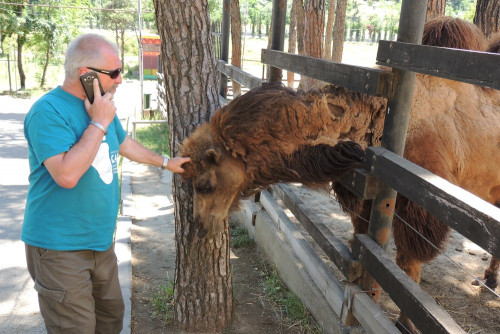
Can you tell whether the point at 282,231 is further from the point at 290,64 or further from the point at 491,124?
the point at 491,124

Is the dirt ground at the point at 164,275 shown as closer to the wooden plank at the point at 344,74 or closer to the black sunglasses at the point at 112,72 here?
the wooden plank at the point at 344,74

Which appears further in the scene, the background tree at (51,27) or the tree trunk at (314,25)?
the background tree at (51,27)

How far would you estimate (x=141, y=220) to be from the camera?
6566 millimetres

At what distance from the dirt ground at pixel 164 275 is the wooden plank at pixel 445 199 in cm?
182

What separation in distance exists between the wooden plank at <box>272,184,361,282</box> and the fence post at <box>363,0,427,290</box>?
0.29 metres

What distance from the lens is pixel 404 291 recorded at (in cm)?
237

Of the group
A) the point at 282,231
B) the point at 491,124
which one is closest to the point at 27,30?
the point at 282,231

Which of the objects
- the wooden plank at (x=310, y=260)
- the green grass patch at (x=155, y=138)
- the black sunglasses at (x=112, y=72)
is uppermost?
the black sunglasses at (x=112, y=72)

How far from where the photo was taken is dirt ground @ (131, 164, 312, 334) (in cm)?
394

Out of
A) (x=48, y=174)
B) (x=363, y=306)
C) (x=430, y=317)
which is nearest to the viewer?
(x=430, y=317)

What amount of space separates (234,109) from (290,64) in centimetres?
104

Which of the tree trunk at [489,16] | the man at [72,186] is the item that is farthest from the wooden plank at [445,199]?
the tree trunk at [489,16]

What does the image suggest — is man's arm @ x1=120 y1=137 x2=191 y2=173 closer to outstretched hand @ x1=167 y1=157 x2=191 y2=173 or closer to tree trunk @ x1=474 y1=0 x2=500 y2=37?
outstretched hand @ x1=167 y1=157 x2=191 y2=173

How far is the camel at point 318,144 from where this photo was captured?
3.13 meters
